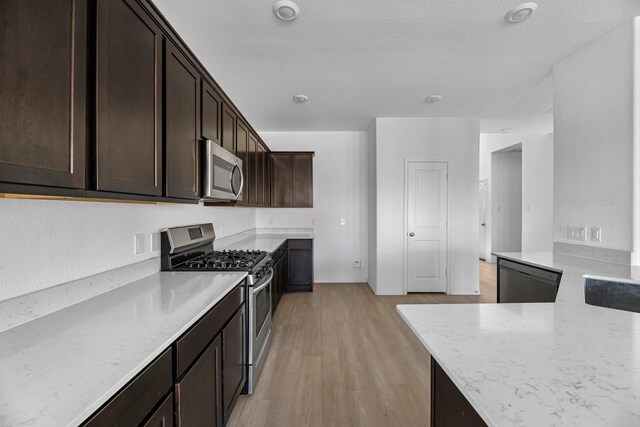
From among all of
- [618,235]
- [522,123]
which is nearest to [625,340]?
[618,235]

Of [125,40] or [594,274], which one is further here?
[594,274]

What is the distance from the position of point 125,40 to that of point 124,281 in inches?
49.8

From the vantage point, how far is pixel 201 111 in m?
2.05

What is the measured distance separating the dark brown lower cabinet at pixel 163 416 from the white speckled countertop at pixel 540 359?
92cm

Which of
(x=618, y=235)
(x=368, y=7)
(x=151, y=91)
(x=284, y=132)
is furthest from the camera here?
(x=284, y=132)

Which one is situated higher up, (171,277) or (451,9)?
(451,9)

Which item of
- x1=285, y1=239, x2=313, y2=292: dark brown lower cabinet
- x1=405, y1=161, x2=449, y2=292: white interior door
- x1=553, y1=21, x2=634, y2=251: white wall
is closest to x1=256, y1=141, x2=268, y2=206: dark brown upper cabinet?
x1=285, y1=239, x2=313, y2=292: dark brown lower cabinet

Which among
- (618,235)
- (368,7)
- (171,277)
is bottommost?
(171,277)

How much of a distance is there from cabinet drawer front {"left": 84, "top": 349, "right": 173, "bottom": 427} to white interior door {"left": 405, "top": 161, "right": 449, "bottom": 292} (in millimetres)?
3874

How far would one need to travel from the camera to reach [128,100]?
1.26m

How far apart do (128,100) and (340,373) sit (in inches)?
90.6

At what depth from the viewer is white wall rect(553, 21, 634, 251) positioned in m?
2.13

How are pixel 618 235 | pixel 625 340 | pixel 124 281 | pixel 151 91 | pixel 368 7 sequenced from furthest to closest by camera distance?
pixel 618 235, pixel 368 7, pixel 124 281, pixel 151 91, pixel 625 340

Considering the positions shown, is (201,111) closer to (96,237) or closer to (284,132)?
(96,237)
